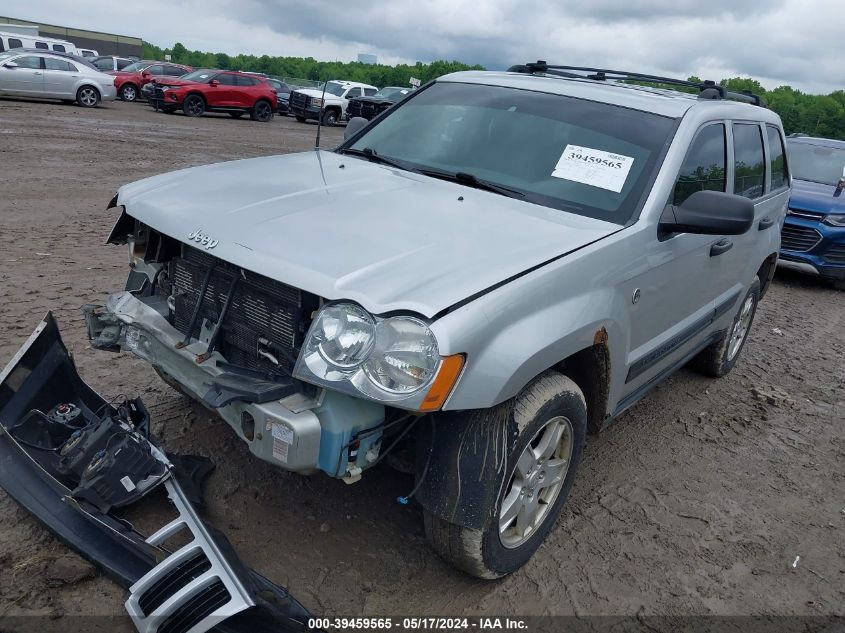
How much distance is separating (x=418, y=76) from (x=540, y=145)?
46.3 metres

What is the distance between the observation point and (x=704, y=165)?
12.2 feet

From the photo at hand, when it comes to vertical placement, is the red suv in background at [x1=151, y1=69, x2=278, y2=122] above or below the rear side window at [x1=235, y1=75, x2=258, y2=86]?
below

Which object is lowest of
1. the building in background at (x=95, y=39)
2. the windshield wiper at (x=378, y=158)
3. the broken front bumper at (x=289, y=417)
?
the building in background at (x=95, y=39)

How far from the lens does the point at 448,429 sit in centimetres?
246

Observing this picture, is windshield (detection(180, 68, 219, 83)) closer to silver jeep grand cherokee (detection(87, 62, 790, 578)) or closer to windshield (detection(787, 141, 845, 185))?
windshield (detection(787, 141, 845, 185))

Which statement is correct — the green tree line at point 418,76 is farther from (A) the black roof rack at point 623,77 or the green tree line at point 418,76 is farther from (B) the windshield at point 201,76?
(B) the windshield at point 201,76

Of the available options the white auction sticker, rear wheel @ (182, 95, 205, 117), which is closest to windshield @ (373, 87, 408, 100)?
rear wheel @ (182, 95, 205, 117)

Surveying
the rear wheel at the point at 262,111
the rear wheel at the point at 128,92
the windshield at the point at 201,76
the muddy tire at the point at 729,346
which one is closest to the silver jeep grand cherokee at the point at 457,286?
the muddy tire at the point at 729,346

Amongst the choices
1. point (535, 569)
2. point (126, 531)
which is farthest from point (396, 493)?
point (126, 531)

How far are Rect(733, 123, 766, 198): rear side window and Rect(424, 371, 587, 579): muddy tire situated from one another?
2191mm

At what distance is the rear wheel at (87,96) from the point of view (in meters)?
20.5

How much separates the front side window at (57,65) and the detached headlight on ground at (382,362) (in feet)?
69.7

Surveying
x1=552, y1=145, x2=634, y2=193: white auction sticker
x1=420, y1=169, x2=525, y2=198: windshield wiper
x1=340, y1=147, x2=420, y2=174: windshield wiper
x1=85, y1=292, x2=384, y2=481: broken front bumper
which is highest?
x1=552, y1=145, x2=634, y2=193: white auction sticker

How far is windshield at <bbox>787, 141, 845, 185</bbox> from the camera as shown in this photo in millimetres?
9648
